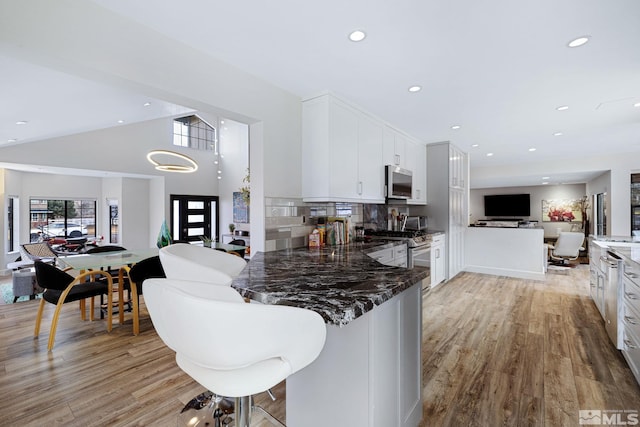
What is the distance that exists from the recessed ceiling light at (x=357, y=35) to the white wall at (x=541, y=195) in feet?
36.4

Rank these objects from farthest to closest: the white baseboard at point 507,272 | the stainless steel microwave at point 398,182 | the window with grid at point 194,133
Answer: the window with grid at point 194,133 < the white baseboard at point 507,272 < the stainless steel microwave at point 398,182

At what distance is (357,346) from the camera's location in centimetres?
125

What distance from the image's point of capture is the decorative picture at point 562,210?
996 cm

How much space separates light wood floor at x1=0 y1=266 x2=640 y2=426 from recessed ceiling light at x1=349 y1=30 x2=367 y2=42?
A: 197 cm

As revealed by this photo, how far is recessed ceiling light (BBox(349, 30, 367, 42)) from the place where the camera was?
196cm

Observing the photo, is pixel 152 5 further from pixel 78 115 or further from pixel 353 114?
pixel 78 115

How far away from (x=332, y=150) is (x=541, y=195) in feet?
35.4

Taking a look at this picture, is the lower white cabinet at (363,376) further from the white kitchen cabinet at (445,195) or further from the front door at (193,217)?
the front door at (193,217)

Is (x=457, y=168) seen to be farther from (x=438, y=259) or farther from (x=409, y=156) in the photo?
(x=438, y=259)

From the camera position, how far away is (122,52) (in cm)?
175

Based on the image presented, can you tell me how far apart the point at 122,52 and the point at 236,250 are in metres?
3.59

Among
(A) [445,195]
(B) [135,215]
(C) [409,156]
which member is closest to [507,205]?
(A) [445,195]

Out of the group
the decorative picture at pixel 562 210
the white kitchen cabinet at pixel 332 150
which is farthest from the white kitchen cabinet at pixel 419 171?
the decorative picture at pixel 562 210

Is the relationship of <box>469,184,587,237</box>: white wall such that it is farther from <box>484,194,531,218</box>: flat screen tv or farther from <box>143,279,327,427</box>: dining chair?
<box>143,279,327,427</box>: dining chair
